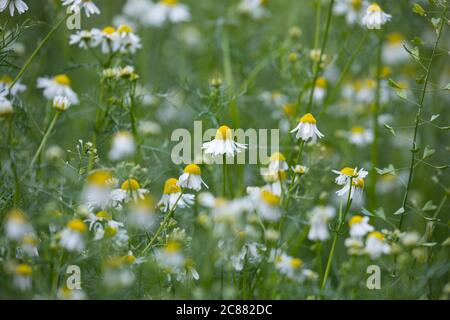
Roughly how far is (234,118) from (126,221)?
3.27 feet

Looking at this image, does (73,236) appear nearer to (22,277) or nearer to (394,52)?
(22,277)

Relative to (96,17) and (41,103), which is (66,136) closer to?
(41,103)

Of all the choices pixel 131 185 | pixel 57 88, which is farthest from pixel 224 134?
pixel 57 88

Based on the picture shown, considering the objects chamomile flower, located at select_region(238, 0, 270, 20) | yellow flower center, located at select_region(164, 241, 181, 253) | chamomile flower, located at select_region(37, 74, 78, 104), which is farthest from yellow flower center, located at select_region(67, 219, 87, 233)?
chamomile flower, located at select_region(238, 0, 270, 20)

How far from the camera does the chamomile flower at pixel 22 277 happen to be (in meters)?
1.46

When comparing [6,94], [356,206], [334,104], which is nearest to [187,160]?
[6,94]

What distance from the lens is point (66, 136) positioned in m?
2.89

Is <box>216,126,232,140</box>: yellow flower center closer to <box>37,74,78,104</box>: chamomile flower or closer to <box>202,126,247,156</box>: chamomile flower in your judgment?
<box>202,126,247,156</box>: chamomile flower

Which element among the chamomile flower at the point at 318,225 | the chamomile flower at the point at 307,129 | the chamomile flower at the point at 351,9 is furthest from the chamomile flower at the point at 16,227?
the chamomile flower at the point at 351,9

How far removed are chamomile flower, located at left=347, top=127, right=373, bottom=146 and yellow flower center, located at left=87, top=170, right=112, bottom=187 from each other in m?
1.47

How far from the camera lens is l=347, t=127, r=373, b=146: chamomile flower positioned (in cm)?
288

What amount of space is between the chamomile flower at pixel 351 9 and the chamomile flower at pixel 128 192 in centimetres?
128

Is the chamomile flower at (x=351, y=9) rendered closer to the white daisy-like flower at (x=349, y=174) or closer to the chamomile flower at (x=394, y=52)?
the chamomile flower at (x=394, y=52)
